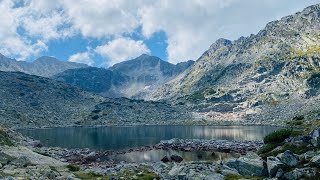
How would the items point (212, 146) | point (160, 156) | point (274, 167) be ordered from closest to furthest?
point (274, 167), point (160, 156), point (212, 146)

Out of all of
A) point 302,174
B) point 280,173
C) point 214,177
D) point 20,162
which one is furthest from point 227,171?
point 20,162

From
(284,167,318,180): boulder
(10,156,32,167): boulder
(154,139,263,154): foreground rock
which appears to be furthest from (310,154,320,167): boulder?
(154,139,263,154): foreground rock

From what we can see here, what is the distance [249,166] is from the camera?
130 feet

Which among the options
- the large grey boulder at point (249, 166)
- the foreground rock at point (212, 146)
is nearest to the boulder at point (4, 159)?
the large grey boulder at point (249, 166)

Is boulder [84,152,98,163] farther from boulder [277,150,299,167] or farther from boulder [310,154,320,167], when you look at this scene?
boulder [310,154,320,167]

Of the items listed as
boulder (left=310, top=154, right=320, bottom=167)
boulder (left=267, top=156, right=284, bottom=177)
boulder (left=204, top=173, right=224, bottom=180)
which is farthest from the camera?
boulder (left=267, top=156, right=284, bottom=177)

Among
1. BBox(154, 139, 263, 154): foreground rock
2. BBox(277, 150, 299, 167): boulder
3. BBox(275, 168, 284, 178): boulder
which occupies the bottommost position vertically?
BBox(154, 139, 263, 154): foreground rock

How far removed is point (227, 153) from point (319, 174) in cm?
6316

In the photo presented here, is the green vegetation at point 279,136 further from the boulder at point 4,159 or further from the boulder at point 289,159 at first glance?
the boulder at point 4,159

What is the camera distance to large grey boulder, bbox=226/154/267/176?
3778cm

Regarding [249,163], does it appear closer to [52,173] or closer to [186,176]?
[186,176]

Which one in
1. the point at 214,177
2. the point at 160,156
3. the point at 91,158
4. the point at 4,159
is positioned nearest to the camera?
the point at 214,177

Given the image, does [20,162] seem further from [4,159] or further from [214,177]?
[214,177]

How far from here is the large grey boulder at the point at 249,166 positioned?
124ft
